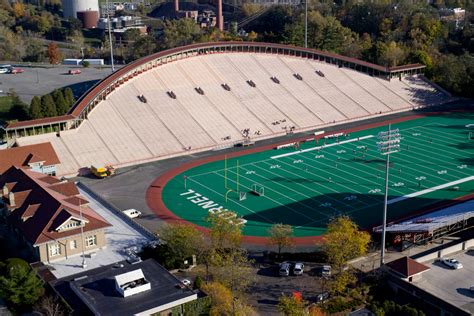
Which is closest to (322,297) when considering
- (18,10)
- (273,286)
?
(273,286)

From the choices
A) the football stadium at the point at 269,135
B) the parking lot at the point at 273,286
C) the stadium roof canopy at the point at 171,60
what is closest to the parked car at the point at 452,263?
the parking lot at the point at 273,286

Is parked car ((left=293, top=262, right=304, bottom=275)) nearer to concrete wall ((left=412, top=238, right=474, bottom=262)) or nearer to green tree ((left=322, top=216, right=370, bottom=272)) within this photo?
green tree ((left=322, top=216, right=370, bottom=272))

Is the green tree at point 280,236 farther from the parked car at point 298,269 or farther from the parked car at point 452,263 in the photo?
the parked car at point 452,263

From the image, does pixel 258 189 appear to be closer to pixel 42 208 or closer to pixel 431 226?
pixel 431 226

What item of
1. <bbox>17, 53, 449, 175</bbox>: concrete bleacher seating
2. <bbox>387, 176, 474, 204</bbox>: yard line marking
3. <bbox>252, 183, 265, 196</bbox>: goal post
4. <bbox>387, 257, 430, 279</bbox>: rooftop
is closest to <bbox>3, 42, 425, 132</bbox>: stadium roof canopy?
<bbox>17, 53, 449, 175</bbox>: concrete bleacher seating

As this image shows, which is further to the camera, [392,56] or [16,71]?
[392,56]

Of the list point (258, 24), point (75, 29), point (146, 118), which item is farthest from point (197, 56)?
point (75, 29)

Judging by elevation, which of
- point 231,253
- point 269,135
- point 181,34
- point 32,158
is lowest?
point 231,253
